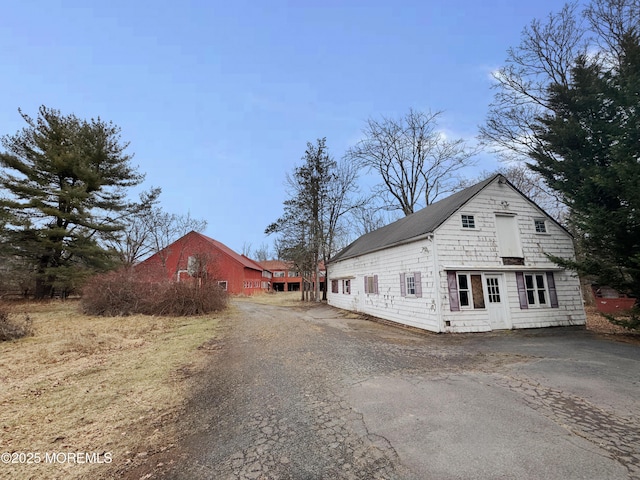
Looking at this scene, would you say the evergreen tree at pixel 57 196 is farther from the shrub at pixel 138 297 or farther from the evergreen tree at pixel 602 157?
the evergreen tree at pixel 602 157

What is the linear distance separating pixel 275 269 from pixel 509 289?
165 ft

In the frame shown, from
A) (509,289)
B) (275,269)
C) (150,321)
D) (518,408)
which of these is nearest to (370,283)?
(509,289)

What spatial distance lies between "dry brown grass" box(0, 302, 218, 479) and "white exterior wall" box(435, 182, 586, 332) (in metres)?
9.43

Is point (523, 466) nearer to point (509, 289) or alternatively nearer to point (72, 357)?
point (72, 357)

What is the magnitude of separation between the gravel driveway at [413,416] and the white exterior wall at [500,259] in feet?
12.0

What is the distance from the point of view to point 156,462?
119 inches

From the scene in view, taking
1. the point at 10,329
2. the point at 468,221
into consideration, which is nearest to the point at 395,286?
the point at 468,221

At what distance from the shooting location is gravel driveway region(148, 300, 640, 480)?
287 centimetres

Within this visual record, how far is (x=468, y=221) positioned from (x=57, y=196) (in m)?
24.7

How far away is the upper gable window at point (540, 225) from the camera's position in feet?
41.7

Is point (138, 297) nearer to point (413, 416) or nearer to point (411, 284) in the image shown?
point (411, 284)

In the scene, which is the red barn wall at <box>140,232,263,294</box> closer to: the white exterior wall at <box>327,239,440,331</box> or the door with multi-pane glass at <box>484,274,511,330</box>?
the white exterior wall at <box>327,239,440,331</box>

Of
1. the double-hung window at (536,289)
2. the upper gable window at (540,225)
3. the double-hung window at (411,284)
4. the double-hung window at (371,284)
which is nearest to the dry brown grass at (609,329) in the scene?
the double-hung window at (536,289)

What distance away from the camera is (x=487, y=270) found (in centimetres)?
1143
